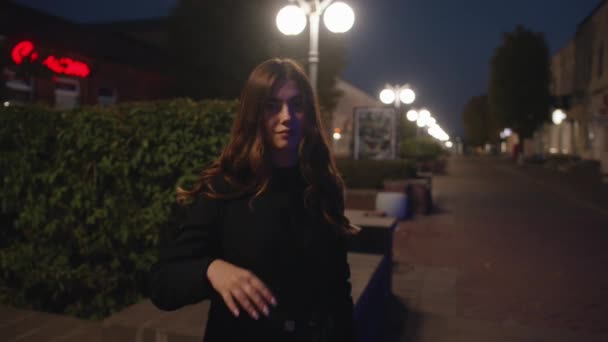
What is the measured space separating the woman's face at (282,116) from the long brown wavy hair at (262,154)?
0.02 metres

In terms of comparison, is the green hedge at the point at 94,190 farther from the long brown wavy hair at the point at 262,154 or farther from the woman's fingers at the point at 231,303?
the woman's fingers at the point at 231,303

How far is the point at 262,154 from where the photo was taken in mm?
1678

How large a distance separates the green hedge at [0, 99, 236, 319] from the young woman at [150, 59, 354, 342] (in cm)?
225

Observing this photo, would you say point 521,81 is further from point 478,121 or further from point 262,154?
point 478,121

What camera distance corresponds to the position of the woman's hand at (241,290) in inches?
54.8

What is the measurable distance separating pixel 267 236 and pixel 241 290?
0.80 feet

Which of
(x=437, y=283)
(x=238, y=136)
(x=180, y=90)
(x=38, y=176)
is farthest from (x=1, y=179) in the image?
(x=180, y=90)

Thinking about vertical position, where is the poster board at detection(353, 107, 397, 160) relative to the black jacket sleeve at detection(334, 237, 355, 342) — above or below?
above

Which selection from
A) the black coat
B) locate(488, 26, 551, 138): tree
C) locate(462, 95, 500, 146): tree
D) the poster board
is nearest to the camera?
the black coat

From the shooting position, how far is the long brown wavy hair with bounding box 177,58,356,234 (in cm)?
166

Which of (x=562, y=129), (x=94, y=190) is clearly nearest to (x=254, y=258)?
(x=94, y=190)

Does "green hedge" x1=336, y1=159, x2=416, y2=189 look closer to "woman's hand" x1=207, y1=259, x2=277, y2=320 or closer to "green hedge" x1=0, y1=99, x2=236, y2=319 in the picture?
"green hedge" x1=0, y1=99, x2=236, y2=319

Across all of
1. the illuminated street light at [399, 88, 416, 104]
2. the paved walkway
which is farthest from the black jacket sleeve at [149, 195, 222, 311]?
the illuminated street light at [399, 88, 416, 104]

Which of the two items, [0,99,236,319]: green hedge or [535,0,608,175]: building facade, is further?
[535,0,608,175]: building facade
